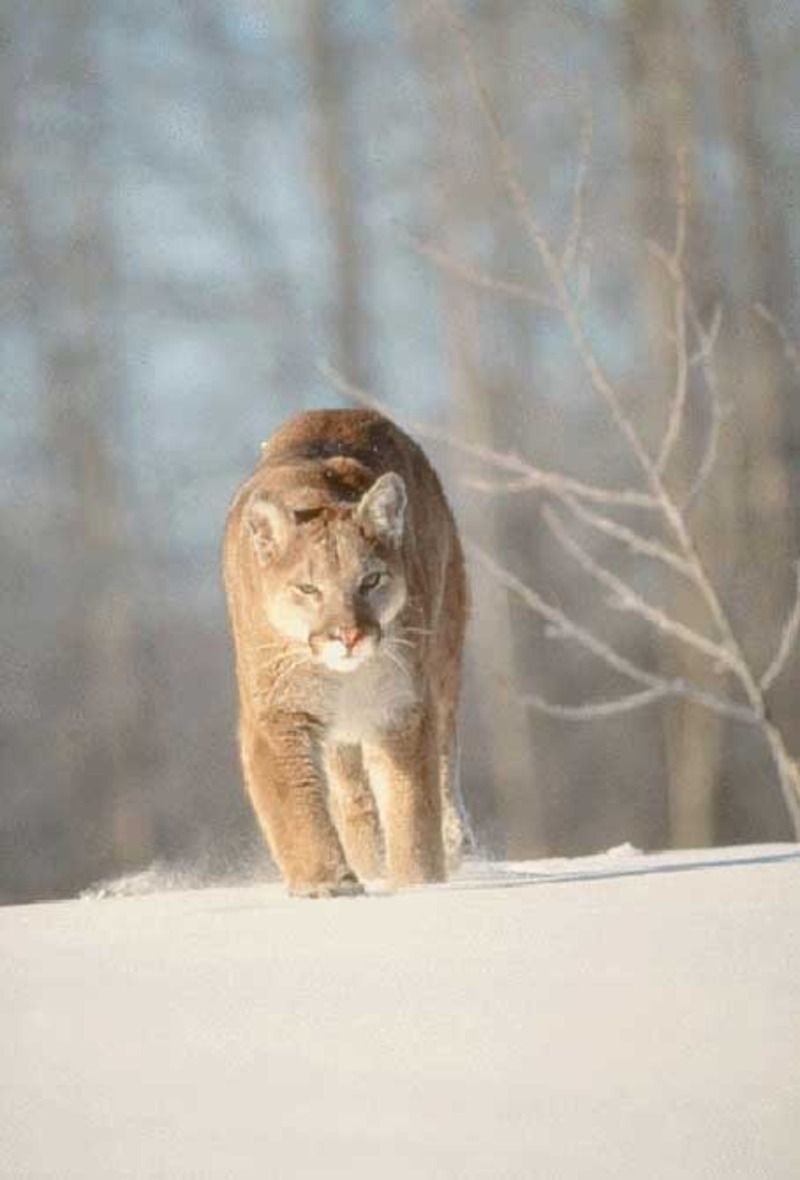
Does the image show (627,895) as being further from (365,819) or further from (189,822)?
(189,822)

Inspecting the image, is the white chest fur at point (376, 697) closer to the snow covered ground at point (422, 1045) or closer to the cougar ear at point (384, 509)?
the cougar ear at point (384, 509)

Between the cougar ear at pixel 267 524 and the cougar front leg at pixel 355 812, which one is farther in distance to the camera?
the cougar front leg at pixel 355 812

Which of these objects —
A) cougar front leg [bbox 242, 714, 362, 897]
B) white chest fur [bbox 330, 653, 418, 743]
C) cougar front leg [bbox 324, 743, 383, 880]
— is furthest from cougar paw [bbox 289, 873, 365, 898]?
cougar front leg [bbox 324, 743, 383, 880]

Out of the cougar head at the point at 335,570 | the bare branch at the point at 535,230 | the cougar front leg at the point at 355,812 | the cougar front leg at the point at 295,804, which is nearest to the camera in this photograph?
the bare branch at the point at 535,230

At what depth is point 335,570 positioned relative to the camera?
5539 millimetres

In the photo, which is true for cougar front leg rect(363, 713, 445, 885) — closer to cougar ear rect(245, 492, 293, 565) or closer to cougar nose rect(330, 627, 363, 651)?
cougar nose rect(330, 627, 363, 651)

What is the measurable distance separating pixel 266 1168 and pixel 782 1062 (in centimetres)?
59

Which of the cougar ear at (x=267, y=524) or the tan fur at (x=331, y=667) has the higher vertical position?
the cougar ear at (x=267, y=524)

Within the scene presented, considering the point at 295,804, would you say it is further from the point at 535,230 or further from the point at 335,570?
the point at 535,230

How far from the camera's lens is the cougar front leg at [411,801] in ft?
18.3

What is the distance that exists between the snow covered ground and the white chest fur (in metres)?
1.61

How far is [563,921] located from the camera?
146 inches

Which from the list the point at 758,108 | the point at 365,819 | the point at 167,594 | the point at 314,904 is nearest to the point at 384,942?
the point at 314,904

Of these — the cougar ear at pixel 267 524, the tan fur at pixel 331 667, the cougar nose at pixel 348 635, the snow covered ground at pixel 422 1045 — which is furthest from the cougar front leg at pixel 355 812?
the snow covered ground at pixel 422 1045
